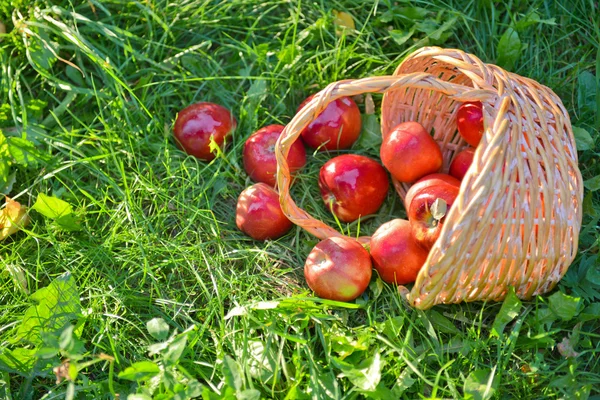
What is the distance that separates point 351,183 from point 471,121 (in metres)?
0.48

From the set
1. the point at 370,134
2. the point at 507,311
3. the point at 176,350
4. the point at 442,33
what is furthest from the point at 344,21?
the point at 176,350

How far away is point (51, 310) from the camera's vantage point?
84.9 inches

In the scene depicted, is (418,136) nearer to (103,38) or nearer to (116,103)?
(116,103)

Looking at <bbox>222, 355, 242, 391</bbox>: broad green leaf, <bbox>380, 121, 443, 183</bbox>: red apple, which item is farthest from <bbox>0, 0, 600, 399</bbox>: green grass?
<bbox>380, 121, 443, 183</bbox>: red apple

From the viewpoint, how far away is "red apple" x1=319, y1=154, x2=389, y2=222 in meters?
2.35

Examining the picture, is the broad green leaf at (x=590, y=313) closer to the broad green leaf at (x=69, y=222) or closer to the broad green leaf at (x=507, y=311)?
the broad green leaf at (x=507, y=311)

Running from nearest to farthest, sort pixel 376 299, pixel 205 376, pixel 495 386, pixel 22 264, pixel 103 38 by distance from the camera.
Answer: pixel 495 386 < pixel 205 376 < pixel 376 299 < pixel 22 264 < pixel 103 38

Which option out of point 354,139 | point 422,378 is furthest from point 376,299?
point 354,139

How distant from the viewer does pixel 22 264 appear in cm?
238

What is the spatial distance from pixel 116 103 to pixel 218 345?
1.18 m

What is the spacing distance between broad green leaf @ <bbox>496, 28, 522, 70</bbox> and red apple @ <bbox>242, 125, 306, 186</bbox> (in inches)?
36.2

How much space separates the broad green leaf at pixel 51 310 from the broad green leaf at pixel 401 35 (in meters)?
1.62

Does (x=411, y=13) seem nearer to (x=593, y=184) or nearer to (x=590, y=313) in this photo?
(x=593, y=184)

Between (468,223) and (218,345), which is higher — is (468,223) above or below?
above
